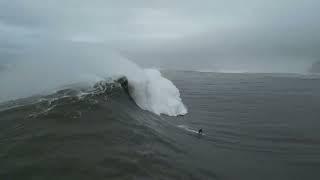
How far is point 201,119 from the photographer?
3216 cm

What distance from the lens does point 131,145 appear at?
17.8 meters

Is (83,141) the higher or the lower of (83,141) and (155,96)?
the lower

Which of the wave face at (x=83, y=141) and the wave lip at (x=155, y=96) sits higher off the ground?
the wave lip at (x=155, y=96)

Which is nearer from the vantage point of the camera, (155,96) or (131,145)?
(131,145)

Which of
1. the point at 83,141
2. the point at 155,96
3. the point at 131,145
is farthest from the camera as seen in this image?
the point at 155,96

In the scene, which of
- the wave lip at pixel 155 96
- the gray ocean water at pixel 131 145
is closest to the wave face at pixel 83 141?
the gray ocean water at pixel 131 145

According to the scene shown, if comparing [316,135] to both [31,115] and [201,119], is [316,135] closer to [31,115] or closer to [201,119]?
[201,119]

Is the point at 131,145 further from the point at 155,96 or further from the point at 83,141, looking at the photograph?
the point at 155,96

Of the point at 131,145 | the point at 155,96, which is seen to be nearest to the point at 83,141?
the point at 131,145

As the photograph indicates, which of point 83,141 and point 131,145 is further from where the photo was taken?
point 131,145

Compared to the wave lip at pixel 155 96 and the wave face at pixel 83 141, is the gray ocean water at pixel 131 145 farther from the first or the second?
the wave lip at pixel 155 96

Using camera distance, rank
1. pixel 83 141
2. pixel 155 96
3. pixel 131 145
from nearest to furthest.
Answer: pixel 83 141
pixel 131 145
pixel 155 96

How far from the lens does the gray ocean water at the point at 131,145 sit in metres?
14.4

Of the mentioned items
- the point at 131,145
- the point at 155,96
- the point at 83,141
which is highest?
the point at 155,96
